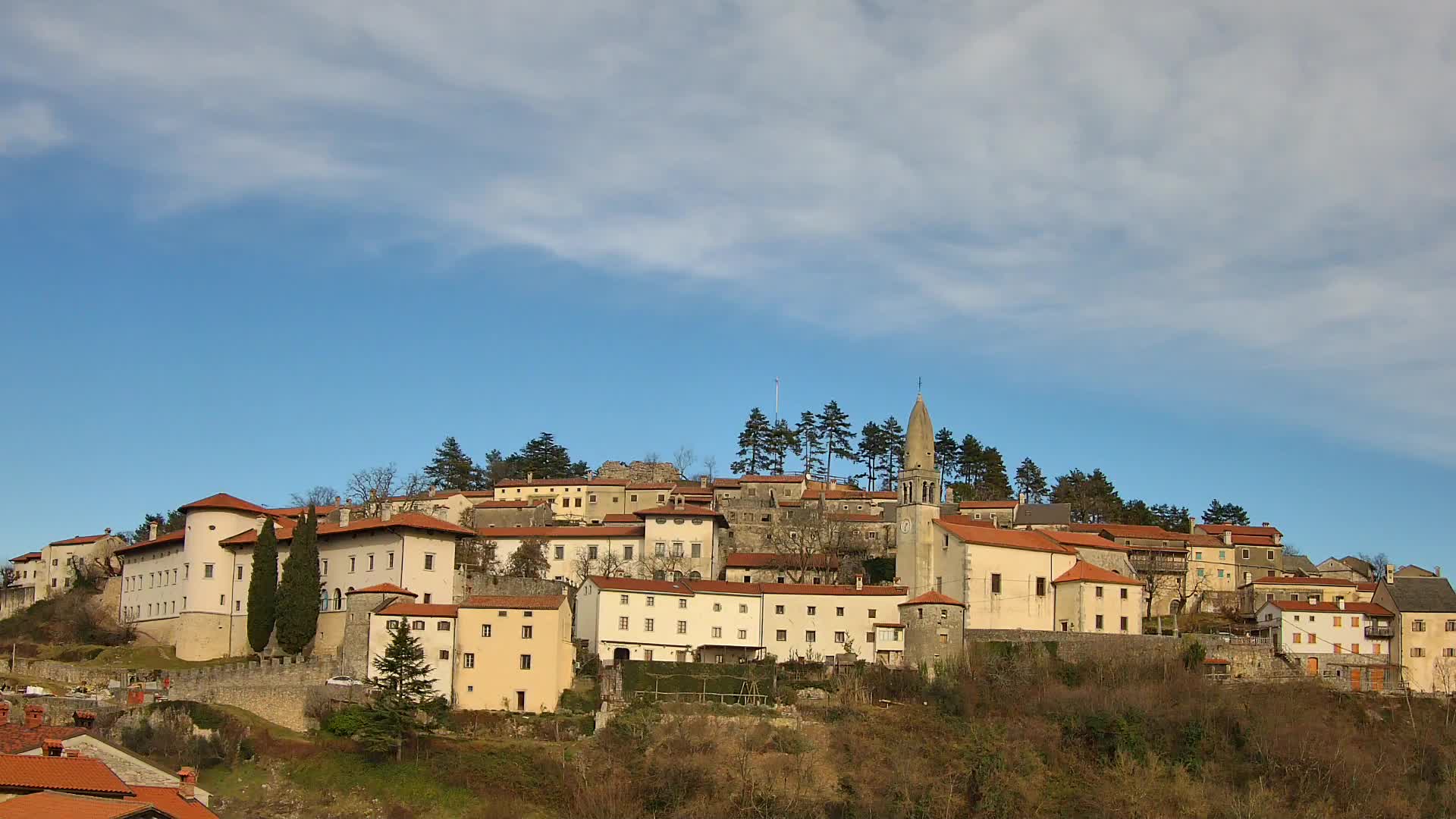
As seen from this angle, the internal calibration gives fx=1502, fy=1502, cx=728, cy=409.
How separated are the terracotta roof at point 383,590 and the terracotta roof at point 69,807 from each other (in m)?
31.2

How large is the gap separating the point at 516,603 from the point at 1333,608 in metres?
40.1

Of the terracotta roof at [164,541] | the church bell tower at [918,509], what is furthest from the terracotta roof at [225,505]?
the church bell tower at [918,509]

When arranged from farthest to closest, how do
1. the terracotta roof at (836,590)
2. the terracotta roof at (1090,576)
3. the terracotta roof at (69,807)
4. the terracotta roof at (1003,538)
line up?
the terracotta roof at (1090,576), the terracotta roof at (1003,538), the terracotta roof at (836,590), the terracotta roof at (69,807)

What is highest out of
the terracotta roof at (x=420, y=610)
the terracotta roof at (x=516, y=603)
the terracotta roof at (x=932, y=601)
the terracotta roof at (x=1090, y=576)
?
the terracotta roof at (x=1090, y=576)

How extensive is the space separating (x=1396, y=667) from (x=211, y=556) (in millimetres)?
57981

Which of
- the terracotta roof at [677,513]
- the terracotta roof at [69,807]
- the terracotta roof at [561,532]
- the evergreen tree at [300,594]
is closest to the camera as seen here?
the terracotta roof at [69,807]

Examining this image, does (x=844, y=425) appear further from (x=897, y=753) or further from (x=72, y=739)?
(x=72, y=739)

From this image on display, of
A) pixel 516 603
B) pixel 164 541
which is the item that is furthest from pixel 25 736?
pixel 164 541

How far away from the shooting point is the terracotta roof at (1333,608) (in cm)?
7344

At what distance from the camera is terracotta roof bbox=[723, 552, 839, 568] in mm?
79125

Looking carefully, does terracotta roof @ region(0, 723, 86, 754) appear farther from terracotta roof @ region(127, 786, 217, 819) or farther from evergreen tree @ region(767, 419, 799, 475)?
evergreen tree @ region(767, 419, 799, 475)

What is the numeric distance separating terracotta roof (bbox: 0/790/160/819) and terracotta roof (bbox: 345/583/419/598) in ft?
102

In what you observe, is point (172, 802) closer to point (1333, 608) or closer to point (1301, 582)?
point (1333, 608)

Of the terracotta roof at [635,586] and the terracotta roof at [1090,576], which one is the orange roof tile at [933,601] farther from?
the terracotta roof at [635,586]
